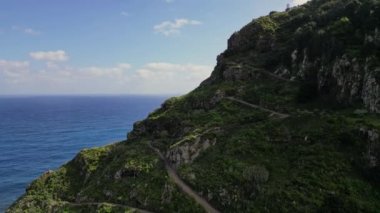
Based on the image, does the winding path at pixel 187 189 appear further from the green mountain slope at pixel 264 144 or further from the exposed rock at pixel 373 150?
the exposed rock at pixel 373 150

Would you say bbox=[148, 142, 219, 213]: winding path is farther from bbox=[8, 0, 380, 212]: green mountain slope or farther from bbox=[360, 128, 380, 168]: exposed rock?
bbox=[360, 128, 380, 168]: exposed rock

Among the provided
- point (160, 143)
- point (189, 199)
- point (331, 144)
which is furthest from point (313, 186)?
point (160, 143)

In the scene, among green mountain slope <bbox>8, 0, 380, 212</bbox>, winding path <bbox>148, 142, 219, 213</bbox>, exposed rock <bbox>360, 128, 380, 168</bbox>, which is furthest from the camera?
winding path <bbox>148, 142, 219, 213</bbox>

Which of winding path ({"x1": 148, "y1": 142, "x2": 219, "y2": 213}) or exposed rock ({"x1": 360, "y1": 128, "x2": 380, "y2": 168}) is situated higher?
exposed rock ({"x1": 360, "y1": 128, "x2": 380, "y2": 168})

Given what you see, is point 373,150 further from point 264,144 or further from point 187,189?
point 187,189

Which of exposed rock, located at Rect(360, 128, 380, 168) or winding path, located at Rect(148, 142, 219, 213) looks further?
winding path, located at Rect(148, 142, 219, 213)

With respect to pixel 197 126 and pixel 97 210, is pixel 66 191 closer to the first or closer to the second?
pixel 97 210

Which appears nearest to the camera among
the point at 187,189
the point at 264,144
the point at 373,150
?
the point at 373,150

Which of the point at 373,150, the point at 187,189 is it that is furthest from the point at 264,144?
the point at 373,150

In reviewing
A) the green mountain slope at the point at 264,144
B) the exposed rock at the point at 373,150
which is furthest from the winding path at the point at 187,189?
the exposed rock at the point at 373,150

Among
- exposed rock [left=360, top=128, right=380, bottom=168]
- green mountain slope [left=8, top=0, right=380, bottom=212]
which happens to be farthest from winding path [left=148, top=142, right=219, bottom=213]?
exposed rock [left=360, top=128, right=380, bottom=168]
